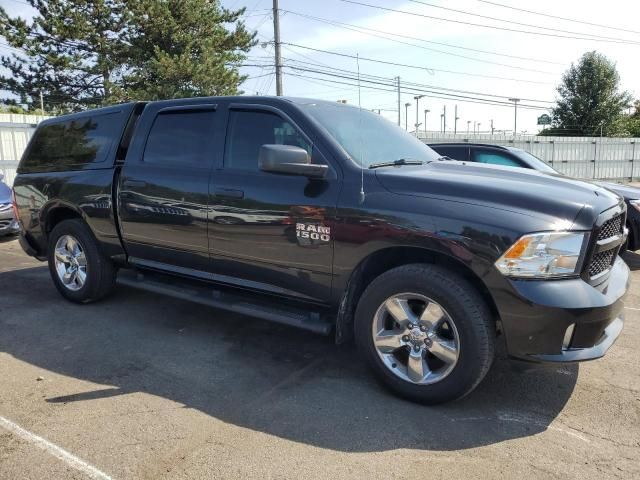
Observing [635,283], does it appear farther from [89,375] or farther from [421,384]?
[89,375]

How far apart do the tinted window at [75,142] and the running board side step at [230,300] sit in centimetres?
125

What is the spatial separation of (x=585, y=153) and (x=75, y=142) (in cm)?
2172

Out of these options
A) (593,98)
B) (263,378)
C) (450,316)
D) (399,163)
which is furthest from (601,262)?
(593,98)

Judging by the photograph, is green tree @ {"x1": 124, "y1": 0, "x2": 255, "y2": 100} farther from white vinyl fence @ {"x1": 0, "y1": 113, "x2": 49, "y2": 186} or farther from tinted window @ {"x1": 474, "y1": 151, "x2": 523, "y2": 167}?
tinted window @ {"x1": 474, "y1": 151, "x2": 523, "y2": 167}

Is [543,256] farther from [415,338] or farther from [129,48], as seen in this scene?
[129,48]

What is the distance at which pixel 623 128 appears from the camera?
35.0 meters

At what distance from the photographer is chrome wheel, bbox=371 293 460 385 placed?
317 cm

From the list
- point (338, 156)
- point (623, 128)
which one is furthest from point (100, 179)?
point (623, 128)

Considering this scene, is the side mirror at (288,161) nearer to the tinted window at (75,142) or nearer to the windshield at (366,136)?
the windshield at (366,136)

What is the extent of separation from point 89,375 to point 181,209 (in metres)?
1.44

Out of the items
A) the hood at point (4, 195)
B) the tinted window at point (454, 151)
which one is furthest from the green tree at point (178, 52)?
the tinted window at point (454, 151)

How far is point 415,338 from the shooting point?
3.26 meters

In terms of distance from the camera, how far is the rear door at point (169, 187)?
4258 mm

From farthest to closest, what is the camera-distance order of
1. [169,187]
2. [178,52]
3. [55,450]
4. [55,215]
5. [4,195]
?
[178,52] → [4,195] → [55,215] → [169,187] → [55,450]
